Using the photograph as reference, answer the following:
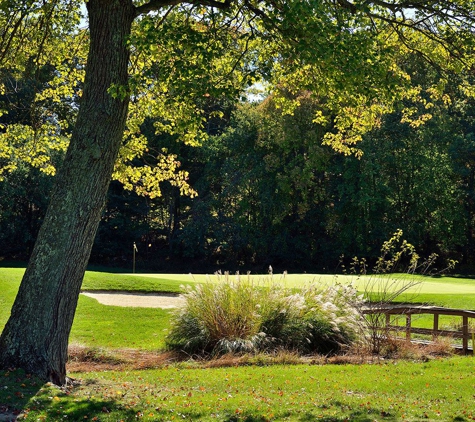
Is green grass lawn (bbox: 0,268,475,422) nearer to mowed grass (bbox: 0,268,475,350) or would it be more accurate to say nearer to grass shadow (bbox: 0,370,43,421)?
grass shadow (bbox: 0,370,43,421)

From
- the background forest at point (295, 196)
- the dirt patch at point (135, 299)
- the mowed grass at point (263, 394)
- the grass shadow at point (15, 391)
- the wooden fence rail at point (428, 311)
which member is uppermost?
the background forest at point (295, 196)

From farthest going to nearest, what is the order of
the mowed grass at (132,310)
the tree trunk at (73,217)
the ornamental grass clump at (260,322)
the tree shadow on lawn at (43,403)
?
the mowed grass at (132,310) → the ornamental grass clump at (260,322) → the tree trunk at (73,217) → the tree shadow on lawn at (43,403)

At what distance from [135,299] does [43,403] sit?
10911 mm

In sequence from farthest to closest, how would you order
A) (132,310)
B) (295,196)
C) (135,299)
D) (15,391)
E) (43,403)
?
(295,196)
(135,299)
(132,310)
(15,391)
(43,403)

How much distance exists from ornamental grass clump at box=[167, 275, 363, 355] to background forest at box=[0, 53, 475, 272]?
1690cm

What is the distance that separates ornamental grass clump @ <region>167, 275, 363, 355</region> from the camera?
37.9 ft

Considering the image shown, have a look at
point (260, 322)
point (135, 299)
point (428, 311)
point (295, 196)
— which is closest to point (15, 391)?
point (260, 322)

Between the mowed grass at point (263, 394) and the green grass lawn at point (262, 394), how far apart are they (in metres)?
0.01

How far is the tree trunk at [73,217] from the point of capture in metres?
7.17

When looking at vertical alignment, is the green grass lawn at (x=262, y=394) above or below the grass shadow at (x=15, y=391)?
below

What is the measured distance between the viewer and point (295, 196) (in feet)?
110

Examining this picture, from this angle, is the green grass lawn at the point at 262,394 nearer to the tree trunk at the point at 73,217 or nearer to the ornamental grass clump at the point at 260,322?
the tree trunk at the point at 73,217

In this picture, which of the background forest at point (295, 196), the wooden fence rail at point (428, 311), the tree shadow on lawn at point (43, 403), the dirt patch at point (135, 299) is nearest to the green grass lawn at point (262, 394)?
the tree shadow on lawn at point (43, 403)

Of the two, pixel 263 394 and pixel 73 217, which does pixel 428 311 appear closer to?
pixel 263 394
